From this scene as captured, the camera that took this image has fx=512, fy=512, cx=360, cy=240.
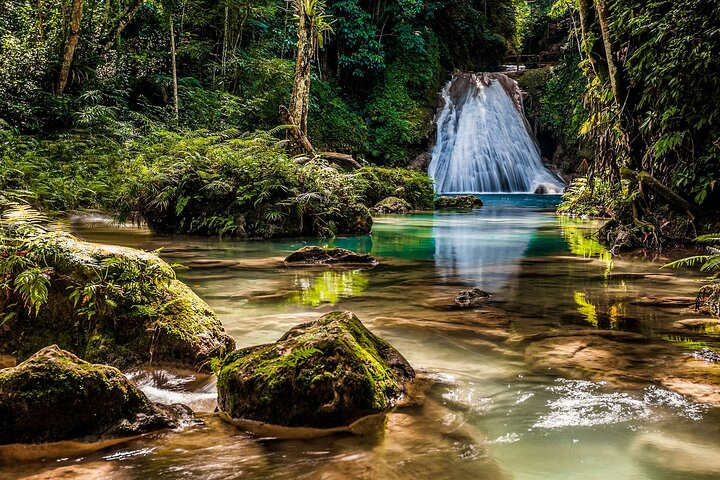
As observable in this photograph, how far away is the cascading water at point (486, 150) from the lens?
28.1 meters

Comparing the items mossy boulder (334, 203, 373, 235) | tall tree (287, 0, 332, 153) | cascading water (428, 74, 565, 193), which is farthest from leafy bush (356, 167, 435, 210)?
mossy boulder (334, 203, 373, 235)

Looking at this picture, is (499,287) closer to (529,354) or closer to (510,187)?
(529,354)

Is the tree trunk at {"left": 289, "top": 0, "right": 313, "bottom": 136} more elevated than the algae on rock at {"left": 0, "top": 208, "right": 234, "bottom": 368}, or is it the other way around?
the tree trunk at {"left": 289, "top": 0, "right": 313, "bottom": 136}

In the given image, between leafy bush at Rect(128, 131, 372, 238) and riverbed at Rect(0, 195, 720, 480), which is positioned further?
leafy bush at Rect(128, 131, 372, 238)

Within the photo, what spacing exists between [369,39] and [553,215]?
16.1m

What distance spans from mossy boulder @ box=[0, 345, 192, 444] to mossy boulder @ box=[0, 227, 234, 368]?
2.51 feet

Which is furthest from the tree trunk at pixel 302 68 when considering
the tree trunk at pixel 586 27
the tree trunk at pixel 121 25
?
the tree trunk at pixel 586 27

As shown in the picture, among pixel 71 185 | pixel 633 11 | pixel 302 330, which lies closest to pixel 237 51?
pixel 71 185

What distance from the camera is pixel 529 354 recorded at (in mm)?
3566

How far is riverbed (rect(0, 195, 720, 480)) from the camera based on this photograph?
217 cm

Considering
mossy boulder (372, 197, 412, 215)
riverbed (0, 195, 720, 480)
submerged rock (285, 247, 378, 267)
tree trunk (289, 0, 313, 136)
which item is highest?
tree trunk (289, 0, 313, 136)

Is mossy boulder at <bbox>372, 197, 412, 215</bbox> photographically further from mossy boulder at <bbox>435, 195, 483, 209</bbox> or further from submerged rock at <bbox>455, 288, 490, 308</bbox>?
submerged rock at <bbox>455, 288, 490, 308</bbox>

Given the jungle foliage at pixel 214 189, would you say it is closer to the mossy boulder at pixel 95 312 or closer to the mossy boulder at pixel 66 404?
the mossy boulder at pixel 95 312

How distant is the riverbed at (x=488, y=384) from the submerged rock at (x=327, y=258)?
55 centimetres
